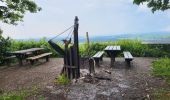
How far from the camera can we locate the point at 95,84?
10289 millimetres

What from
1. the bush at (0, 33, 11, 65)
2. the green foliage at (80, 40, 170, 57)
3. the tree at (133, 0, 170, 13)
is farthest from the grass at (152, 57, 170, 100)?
the bush at (0, 33, 11, 65)

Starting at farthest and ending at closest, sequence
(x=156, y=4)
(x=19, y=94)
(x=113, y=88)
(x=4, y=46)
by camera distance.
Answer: (x=4, y=46) → (x=156, y=4) → (x=113, y=88) → (x=19, y=94)

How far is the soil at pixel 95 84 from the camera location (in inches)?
354

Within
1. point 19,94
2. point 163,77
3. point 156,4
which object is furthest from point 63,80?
point 156,4

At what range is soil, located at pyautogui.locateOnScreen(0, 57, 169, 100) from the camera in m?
9.00

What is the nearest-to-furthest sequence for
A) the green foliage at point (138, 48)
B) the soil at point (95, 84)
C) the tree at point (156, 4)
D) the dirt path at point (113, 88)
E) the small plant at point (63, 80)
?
→ 1. the dirt path at point (113, 88)
2. the soil at point (95, 84)
3. the small plant at point (63, 80)
4. the tree at point (156, 4)
5. the green foliage at point (138, 48)

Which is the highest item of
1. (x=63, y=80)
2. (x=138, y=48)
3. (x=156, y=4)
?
(x=156, y=4)

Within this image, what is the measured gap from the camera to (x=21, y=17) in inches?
687

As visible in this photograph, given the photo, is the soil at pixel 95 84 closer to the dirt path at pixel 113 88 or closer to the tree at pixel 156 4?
the dirt path at pixel 113 88

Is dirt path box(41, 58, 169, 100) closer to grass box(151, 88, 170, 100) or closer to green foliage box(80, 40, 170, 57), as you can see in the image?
grass box(151, 88, 170, 100)

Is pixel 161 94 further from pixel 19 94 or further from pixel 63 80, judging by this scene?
pixel 19 94

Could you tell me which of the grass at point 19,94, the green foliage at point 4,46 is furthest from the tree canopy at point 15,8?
the grass at point 19,94

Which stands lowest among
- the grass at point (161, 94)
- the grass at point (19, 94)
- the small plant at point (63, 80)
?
the grass at point (161, 94)

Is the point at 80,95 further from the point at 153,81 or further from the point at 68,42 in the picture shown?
the point at 153,81
